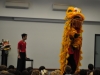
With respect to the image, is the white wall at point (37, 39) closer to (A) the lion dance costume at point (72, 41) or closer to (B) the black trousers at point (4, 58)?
(B) the black trousers at point (4, 58)

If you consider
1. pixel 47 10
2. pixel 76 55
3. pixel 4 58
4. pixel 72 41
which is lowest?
pixel 4 58

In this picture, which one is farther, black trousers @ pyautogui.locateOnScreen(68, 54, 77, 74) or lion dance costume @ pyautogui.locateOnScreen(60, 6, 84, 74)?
black trousers @ pyautogui.locateOnScreen(68, 54, 77, 74)

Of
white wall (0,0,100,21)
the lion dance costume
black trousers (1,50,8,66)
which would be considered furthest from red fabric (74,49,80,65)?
white wall (0,0,100,21)

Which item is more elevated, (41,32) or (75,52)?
(41,32)

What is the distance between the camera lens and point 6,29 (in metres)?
9.20

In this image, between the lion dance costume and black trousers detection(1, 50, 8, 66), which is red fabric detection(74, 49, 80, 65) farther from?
black trousers detection(1, 50, 8, 66)

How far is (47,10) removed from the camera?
9.31 metres

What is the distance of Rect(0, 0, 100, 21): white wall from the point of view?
9.14m

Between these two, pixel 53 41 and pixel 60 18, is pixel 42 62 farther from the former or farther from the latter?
pixel 60 18

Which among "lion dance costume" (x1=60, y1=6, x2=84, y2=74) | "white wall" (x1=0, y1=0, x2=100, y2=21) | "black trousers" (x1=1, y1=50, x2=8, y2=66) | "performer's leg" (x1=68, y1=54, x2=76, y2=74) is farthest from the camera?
"white wall" (x1=0, y1=0, x2=100, y2=21)

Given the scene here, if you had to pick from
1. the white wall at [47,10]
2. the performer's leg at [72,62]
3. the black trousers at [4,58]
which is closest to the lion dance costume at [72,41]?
the performer's leg at [72,62]

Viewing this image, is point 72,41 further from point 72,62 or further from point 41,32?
point 41,32

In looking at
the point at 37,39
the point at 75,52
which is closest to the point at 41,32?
the point at 37,39

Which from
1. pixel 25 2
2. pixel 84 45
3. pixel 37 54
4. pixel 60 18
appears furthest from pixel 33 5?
pixel 84 45
